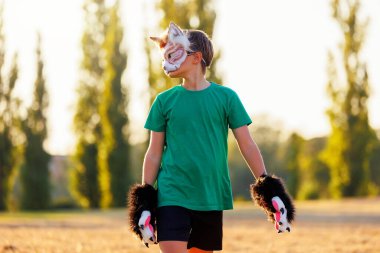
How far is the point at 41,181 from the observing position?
31.8 meters

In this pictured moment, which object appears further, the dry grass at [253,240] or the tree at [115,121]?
the tree at [115,121]

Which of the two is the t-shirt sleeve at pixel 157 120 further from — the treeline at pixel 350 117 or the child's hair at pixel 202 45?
the treeline at pixel 350 117

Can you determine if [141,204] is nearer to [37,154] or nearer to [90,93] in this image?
[37,154]

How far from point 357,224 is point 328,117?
55.9ft

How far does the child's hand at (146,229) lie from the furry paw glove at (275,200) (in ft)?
2.24

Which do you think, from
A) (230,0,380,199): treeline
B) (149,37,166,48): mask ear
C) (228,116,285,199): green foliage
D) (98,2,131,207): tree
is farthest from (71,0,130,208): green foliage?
(149,37,166,48): mask ear

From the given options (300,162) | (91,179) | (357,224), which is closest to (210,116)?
(357,224)

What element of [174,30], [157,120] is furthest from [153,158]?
[174,30]

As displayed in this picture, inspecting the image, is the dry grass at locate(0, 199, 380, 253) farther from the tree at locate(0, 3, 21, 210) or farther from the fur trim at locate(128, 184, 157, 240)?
the tree at locate(0, 3, 21, 210)

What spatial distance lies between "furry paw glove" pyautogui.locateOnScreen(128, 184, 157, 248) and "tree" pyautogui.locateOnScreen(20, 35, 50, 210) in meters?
27.6

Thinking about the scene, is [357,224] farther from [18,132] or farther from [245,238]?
[18,132]

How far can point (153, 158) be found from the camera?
4305mm

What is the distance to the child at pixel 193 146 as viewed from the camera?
13.8ft

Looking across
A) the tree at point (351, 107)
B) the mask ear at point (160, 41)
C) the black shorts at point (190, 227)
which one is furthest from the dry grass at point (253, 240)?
the tree at point (351, 107)
